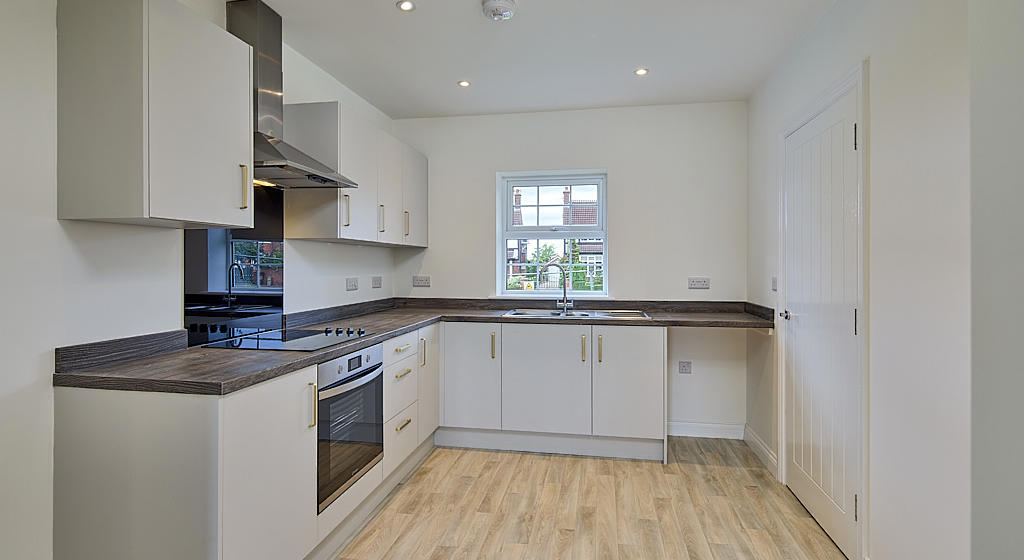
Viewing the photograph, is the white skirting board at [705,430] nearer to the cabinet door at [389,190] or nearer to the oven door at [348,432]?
the oven door at [348,432]

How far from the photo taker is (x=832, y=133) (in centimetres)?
226

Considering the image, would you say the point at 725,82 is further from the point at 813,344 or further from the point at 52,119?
the point at 52,119

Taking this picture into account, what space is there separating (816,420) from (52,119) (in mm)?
3307

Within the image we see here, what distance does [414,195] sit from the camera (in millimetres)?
3793

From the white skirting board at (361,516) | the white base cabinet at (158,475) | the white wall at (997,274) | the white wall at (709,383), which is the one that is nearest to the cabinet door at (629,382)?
the white wall at (709,383)

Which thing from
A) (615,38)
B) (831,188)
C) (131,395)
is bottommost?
(131,395)

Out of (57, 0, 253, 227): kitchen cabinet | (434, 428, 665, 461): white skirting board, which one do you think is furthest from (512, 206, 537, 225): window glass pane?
(57, 0, 253, 227): kitchen cabinet

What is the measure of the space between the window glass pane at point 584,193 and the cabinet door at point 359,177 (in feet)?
5.37

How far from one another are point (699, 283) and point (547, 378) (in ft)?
4.55

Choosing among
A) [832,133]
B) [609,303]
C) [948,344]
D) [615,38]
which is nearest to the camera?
[948,344]

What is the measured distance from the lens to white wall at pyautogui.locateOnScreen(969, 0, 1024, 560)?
368mm

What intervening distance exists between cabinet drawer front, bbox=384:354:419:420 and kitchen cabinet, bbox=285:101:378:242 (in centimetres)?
79

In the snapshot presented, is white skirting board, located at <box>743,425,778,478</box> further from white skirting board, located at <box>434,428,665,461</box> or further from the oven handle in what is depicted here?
the oven handle

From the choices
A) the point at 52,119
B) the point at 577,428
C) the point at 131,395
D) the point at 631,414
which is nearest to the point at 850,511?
the point at 631,414
